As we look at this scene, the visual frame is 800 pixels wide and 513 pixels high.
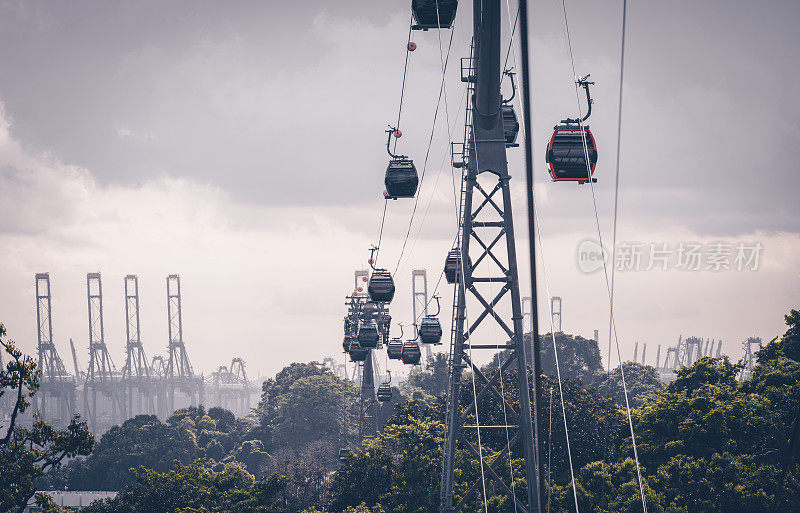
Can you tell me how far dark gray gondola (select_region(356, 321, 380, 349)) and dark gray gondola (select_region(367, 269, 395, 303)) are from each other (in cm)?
963

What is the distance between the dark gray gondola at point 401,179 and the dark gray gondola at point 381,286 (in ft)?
30.7

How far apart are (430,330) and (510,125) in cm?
989

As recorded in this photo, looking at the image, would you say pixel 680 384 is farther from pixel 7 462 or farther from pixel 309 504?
pixel 7 462

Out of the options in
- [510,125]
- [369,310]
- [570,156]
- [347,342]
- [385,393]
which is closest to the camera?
[570,156]

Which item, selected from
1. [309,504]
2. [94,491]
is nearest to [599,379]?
[94,491]

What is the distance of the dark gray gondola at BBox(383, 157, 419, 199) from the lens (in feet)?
87.5

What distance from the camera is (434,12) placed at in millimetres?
19516

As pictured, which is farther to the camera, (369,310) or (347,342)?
(369,310)

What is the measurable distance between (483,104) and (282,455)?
83818 millimetres

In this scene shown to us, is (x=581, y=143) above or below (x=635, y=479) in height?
above

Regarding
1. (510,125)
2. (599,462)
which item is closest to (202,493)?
(599,462)

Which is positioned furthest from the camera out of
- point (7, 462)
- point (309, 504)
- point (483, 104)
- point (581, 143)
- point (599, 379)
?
point (599, 379)

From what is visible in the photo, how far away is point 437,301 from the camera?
107 ft

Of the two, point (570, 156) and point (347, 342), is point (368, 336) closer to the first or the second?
point (347, 342)
